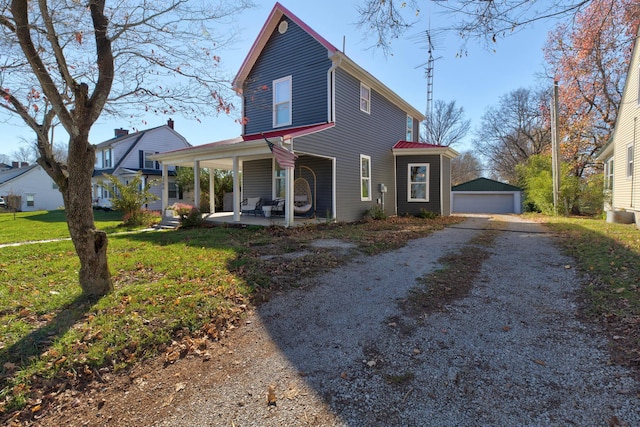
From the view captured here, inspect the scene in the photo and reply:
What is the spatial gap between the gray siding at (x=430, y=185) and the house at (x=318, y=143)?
45mm

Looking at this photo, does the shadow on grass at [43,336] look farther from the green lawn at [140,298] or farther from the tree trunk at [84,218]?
the tree trunk at [84,218]

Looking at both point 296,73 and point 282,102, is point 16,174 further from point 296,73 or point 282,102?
point 296,73

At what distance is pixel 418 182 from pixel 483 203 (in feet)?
47.3

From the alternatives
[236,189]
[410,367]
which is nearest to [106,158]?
[236,189]

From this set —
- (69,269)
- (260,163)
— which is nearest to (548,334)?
(69,269)

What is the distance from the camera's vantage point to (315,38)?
475 inches

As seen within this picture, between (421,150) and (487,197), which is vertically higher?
(421,150)

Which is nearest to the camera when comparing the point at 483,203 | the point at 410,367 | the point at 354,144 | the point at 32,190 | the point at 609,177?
the point at 410,367

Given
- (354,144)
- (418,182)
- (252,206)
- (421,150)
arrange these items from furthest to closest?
(418,182)
(421,150)
(252,206)
(354,144)

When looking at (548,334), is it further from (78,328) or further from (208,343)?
(78,328)

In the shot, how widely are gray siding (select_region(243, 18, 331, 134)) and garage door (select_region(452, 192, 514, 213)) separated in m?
20.0

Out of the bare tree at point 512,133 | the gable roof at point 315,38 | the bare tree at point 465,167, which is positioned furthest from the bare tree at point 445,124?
the gable roof at point 315,38

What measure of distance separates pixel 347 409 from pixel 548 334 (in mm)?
2242

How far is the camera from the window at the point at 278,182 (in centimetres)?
1328
